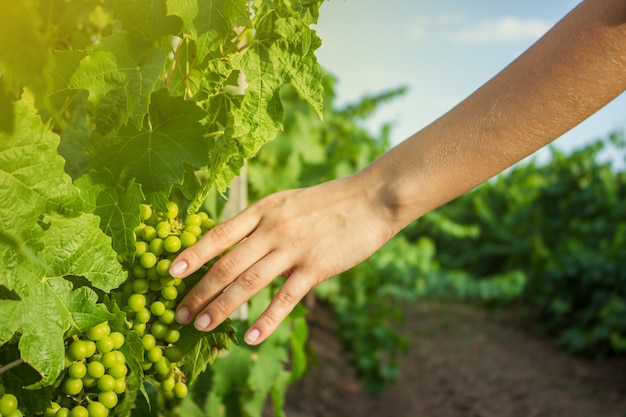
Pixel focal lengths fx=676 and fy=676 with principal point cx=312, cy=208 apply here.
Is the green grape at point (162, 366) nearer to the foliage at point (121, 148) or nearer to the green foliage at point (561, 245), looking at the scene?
the foliage at point (121, 148)

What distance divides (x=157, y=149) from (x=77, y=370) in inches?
16.8

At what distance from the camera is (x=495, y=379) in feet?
24.4

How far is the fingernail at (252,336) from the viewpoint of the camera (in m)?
1.26

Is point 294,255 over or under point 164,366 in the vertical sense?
over

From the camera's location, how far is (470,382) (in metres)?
7.37

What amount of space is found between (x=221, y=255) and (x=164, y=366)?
24cm

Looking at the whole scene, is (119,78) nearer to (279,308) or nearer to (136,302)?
(136,302)

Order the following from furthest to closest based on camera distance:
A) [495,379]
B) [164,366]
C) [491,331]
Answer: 1. [491,331]
2. [495,379]
3. [164,366]

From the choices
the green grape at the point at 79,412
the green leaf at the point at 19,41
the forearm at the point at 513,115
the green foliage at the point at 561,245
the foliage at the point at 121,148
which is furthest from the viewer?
the green foliage at the point at 561,245

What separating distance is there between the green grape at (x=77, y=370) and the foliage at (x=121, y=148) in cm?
Answer: 3

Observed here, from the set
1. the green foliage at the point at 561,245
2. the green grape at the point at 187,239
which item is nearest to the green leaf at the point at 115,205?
the green grape at the point at 187,239

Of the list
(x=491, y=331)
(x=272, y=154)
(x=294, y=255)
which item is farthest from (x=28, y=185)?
(x=491, y=331)

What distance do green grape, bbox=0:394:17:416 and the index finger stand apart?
0.32m

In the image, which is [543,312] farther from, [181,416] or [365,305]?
[181,416]
